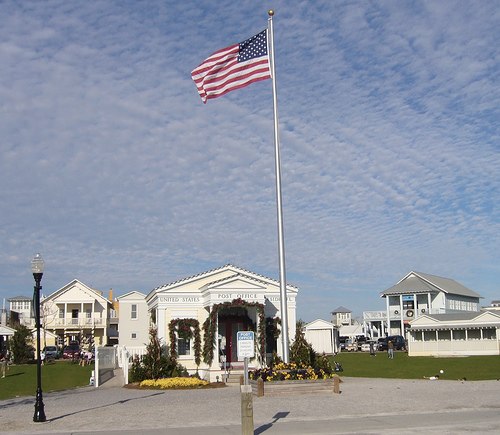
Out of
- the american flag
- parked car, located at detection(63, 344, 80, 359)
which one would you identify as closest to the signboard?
the american flag

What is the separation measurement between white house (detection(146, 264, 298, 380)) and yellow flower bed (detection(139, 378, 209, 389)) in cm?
383

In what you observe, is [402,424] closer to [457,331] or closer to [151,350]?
[151,350]

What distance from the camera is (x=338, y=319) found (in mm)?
125438

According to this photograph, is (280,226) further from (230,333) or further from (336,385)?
(230,333)

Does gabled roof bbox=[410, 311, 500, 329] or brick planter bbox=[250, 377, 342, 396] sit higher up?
gabled roof bbox=[410, 311, 500, 329]

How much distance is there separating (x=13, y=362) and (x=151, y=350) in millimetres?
26847

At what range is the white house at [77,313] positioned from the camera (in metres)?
72.2

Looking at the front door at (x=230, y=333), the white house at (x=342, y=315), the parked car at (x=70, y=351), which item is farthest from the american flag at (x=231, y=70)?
the white house at (x=342, y=315)

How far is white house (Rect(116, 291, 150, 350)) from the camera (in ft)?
139

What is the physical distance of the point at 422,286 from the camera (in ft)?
243

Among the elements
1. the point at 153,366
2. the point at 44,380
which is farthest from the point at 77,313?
the point at 153,366

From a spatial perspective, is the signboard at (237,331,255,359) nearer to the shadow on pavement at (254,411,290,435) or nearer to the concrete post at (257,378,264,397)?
the shadow on pavement at (254,411,290,435)

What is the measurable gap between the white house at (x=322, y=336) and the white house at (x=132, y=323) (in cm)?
2610

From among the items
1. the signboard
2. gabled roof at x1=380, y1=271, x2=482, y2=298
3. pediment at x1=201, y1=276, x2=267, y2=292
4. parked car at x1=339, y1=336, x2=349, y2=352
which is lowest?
parked car at x1=339, y1=336, x2=349, y2=352
